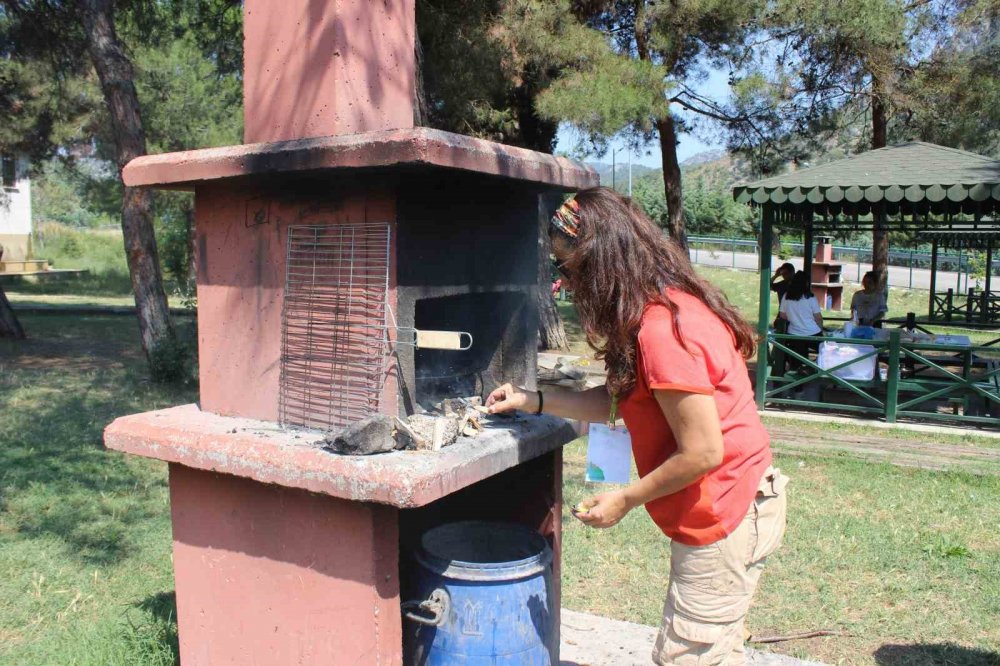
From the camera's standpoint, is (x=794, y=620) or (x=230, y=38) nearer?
(x=794, y=620)

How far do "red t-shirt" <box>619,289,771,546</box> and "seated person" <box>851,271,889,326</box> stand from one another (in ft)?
31.4

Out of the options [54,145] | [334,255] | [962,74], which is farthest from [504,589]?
[54,145]

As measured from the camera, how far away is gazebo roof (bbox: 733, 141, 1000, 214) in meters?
8.06

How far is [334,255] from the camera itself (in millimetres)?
2881

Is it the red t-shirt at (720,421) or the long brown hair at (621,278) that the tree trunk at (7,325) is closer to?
the long brown hair at (621,278)

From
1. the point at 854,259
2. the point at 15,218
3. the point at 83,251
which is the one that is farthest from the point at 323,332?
the point at 83,251

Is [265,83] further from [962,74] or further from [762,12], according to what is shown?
[962,74]

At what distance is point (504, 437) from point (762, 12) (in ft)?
33.0

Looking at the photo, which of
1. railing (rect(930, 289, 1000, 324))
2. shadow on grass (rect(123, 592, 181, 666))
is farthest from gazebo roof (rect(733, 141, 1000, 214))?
railing (rect(930, 289, 1000, 324))

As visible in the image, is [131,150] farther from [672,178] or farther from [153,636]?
[672,178]

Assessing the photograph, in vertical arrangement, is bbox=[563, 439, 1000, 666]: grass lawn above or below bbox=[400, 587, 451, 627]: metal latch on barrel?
below

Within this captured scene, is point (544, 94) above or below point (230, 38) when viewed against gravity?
below

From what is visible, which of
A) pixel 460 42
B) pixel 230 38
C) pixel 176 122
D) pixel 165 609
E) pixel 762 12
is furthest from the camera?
pixel 176 122

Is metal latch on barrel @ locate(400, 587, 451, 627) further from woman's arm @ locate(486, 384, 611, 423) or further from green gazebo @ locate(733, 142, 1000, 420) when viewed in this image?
green gazebo @ locate(733, 142, 1000, 420)
